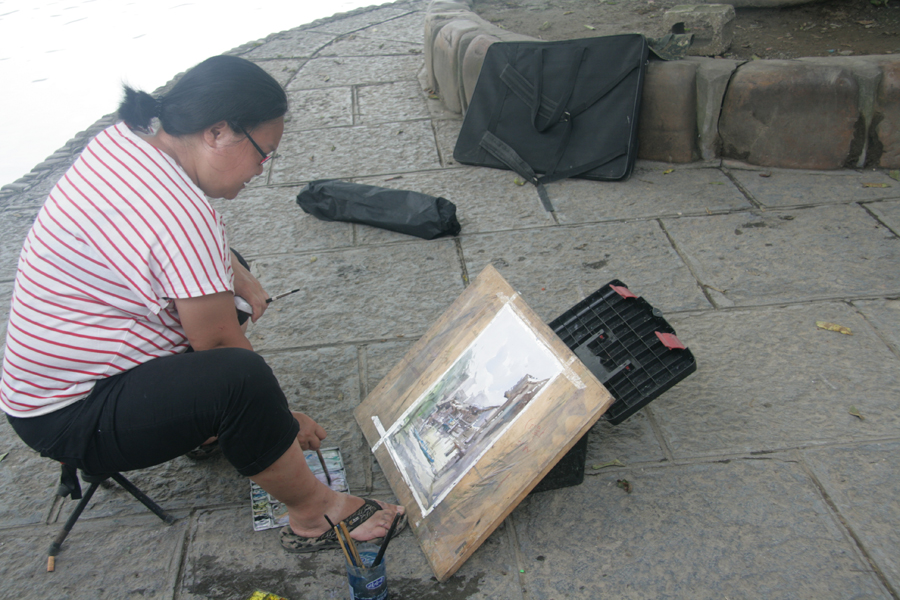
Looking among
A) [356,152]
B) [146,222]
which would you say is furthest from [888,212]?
[146,222]

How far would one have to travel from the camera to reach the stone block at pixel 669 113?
346cm

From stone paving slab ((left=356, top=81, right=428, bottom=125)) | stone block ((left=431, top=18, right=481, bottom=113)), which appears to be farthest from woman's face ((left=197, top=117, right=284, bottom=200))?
stone paving slab ((left=356, top=81, right=428, bottom=125))

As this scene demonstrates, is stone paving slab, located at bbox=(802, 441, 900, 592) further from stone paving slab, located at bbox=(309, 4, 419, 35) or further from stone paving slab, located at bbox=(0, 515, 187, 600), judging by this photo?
stone paving slab, located at bbox=(309, 4, 419, 35)

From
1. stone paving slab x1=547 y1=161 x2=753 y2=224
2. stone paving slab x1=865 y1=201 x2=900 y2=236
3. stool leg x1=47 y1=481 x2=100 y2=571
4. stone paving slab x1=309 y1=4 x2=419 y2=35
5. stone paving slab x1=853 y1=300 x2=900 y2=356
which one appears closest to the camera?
stool leg x1=47 y1=481 x2=100 y2=571

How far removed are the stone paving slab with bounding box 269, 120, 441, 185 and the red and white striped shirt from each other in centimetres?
239

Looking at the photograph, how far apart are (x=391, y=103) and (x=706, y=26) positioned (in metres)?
2.20

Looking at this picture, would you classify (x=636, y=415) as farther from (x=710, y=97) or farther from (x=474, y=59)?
(x=474, y=59)

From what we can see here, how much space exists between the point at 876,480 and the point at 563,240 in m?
1.63

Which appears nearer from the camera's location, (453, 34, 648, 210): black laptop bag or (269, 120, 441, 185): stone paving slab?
(453, 34, 648, 210): black laptop bag

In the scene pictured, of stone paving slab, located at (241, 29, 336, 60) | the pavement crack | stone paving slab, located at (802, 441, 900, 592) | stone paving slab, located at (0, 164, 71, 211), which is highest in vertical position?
stone paving slab, located at (241, 29, 336, 60)

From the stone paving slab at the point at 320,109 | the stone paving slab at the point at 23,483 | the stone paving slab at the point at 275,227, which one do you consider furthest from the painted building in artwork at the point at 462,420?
the stone paving slab at the point at 320,109

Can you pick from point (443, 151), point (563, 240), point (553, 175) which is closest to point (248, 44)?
point (443, 151)

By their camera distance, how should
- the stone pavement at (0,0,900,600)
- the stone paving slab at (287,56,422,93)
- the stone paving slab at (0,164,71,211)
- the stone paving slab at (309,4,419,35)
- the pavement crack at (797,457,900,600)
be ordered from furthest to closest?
1. the stone paving slab at (309,4,419,35)
2. the stone paving slab at (287,56,422,93)
3. the stone paving slab at (0,164,71,211)
4. the stone pavement at (0,0,900,600)
5. the pavement crack at (797,457,900,600)

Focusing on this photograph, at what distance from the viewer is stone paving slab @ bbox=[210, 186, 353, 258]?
3248 mm
